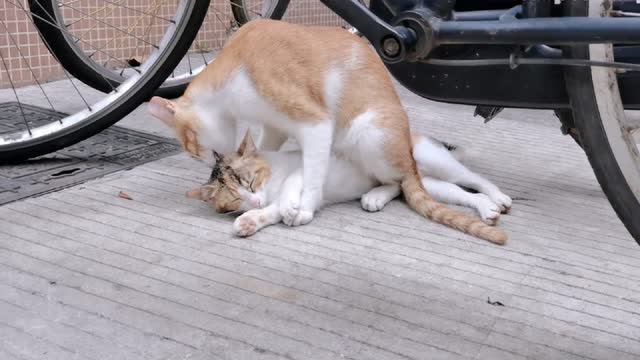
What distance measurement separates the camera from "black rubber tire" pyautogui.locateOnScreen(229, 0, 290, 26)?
287cm

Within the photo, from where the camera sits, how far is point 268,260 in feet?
4.95

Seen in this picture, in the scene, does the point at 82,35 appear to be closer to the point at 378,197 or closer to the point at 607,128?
the point at 378,197

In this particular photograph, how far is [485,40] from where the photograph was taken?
993mm

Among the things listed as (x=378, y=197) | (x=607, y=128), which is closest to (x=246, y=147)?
(x=378, y=197)

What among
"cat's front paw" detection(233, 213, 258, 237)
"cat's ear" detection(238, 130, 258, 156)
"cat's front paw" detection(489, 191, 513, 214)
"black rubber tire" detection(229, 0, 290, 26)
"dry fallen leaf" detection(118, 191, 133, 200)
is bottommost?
"cat's front paw" detection(489, 191, 513, 214)

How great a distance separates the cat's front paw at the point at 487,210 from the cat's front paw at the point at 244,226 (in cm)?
65

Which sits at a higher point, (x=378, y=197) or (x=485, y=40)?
(x=485, y=40)

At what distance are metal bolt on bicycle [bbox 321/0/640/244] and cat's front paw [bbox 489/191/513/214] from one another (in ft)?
1.91

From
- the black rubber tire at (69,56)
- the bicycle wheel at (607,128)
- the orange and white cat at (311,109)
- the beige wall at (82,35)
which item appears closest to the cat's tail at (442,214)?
the orange and white cat at (311,109)

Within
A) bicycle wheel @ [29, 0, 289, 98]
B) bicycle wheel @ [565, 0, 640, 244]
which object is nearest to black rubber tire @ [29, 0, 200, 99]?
bicycle wheel @ [29, 0, 289, 98]

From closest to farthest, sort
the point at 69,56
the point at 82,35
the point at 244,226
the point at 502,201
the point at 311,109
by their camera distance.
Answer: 1. the point at 244,226
2. the point at 311,109
3. the point at 502,201
4. the point at 69,56
5. the point at 82,35

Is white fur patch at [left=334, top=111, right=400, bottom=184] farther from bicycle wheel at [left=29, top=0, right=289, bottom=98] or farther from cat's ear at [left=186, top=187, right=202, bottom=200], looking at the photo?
bicycle wheel at [left=29, top=0, right=289, bottom=98]

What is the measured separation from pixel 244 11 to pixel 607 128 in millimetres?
2477

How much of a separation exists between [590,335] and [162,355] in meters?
0.81
